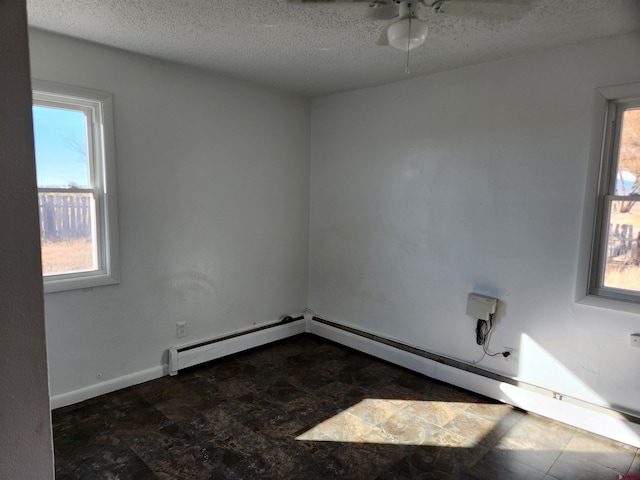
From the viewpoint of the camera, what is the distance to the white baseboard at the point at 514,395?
A: 245cm

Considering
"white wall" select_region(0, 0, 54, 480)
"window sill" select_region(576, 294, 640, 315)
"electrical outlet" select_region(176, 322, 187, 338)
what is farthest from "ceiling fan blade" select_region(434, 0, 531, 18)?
"electrical outlet" select_region(176, 322, 187, 338)

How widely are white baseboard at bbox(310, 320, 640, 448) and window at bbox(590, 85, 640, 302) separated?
30.7 inches

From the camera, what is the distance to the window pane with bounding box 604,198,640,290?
2.48 m

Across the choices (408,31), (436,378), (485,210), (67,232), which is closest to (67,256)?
(67,232)

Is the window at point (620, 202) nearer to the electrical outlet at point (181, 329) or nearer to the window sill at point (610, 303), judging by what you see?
the window sill at point (610, 303)

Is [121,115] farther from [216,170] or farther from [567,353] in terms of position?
[567,353]

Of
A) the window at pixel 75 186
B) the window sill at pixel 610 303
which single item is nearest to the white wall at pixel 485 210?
the window sill at pixel 610 303

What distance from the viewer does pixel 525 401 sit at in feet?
9.16

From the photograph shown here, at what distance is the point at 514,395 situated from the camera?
283 cm

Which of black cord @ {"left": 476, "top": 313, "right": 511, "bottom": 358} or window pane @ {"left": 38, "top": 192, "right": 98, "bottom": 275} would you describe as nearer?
window pane @ {"left": 38, "top": 192, "right": 98, "bottom": 275}

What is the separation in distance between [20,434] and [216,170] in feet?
9.49

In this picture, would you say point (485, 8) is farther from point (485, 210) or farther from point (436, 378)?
point (436, 378)

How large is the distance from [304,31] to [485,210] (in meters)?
1.81

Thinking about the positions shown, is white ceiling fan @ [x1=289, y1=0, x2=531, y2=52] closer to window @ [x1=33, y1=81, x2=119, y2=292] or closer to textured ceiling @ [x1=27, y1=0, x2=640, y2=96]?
textured ceiling @ [x1=27, y1=0, x2=640, y2=96]
